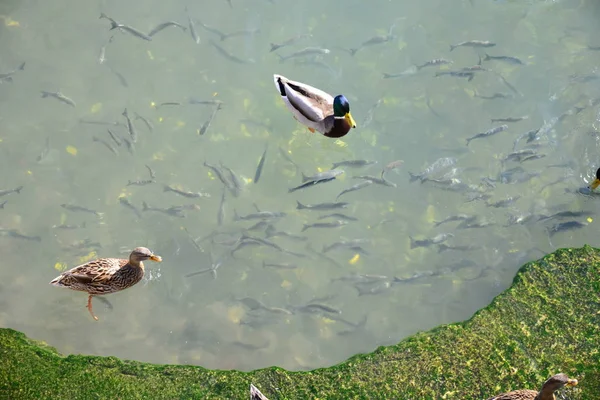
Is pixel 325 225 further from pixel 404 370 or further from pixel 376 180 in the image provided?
pixel 404 370

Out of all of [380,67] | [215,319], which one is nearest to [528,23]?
[380,67]

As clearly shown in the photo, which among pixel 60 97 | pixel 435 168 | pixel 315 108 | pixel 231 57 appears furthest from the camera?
pixel 231 57

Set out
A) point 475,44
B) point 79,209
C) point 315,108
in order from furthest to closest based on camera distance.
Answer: point 475,44 < point 79,209 < point 315,108

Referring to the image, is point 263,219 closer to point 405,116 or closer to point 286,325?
point 286,325

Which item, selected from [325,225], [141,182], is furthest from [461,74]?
[141,182]

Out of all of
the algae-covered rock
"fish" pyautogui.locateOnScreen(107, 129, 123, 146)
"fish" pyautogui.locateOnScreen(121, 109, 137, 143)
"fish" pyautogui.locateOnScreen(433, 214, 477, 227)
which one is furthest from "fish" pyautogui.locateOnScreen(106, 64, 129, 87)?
"fish" pyautogui.locateOnScreen(433, 214, 477, 227)

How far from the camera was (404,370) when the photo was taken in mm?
3756

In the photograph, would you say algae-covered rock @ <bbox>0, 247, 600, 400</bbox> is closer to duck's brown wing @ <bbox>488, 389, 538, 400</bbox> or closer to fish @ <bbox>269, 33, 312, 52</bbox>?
duck's brown wing @ <bbox>488, 389, 538, 400</bbox>

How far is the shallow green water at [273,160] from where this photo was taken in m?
4.83

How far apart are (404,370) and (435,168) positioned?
8.76 ft

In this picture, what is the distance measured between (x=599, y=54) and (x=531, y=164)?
7.15ft

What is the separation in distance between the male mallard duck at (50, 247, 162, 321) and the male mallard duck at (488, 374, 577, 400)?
265cm

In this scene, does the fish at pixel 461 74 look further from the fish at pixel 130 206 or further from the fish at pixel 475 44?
the fish at pixel 130 206

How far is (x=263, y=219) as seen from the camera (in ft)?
18.1
